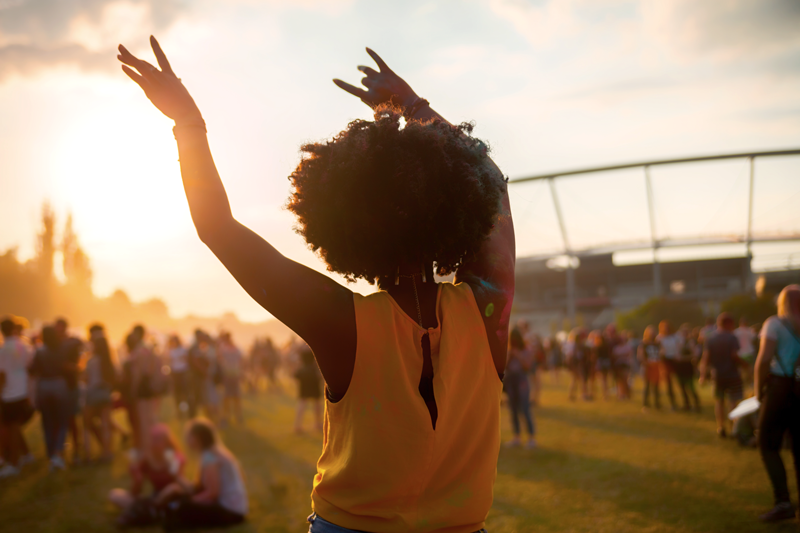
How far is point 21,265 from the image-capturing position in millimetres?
53844

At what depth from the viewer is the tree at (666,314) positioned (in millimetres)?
31317

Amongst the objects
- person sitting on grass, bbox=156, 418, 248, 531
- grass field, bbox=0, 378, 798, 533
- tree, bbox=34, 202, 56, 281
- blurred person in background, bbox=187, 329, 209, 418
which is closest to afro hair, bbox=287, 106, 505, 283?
grass field, bbox=0, 378, 798, 533

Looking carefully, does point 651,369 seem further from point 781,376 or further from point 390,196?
point 390,196

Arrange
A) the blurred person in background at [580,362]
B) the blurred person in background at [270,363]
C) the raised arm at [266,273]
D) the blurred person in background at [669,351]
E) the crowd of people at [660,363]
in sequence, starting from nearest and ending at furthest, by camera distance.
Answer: the raised arm at [266,273] < the crowd of people at [660,363] < the blurred person in background at [669,351] < the blurred person in background at [580,362] < the blurred person in background at [270,363]

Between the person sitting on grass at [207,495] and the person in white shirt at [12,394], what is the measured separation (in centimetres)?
410

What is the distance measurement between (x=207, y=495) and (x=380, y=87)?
5.18 meters

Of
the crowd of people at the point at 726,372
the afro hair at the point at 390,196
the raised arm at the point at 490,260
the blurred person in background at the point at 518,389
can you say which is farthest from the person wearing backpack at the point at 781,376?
the afro hair at the point at 390,196

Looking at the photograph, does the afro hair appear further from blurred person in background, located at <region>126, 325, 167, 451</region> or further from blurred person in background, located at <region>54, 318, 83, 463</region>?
blurred person in background, located at <region>54, 318, 83, 463</region>

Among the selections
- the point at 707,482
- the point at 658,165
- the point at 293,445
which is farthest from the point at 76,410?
the point at 658,165

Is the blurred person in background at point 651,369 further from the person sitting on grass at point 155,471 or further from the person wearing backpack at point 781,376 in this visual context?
the person sitting on grass at point 155,471

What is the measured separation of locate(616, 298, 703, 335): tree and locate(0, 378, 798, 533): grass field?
2185cm

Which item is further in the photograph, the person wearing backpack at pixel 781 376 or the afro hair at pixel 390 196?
the person wearing backpack at pixel 781 376

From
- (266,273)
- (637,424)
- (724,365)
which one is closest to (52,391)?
(266,273)

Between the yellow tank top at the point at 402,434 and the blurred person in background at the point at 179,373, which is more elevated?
the yellow tank top at the point at 402,434
